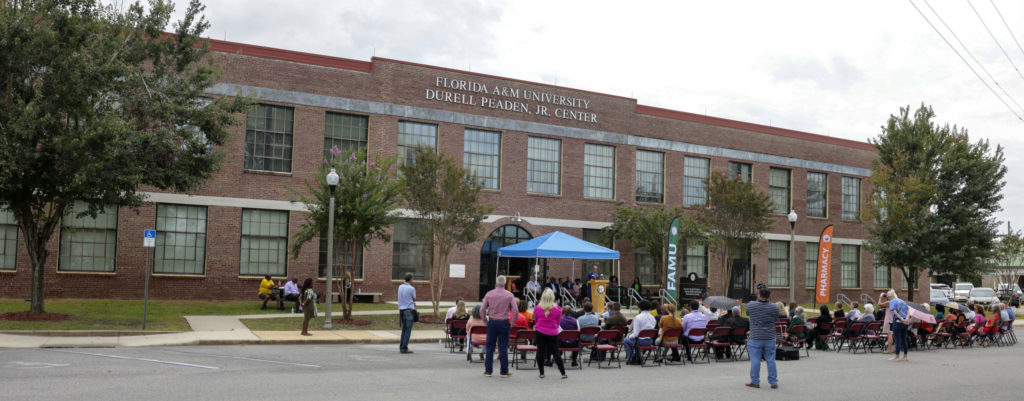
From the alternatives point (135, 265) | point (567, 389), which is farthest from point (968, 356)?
point (135, 265)

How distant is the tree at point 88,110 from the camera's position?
1905 centimetres

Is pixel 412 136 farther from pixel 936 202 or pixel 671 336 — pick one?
pixel 936 202

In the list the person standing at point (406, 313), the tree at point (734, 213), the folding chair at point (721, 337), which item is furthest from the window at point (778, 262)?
the person standing at point (406, 313)

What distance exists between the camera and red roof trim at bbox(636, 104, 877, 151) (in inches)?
1543

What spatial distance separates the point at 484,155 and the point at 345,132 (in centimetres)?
615

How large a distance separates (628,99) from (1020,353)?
817 inches

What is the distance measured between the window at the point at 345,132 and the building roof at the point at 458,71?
6.42ft

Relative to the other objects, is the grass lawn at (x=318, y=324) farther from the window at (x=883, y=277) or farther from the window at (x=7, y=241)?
the window at (x=883, y=277)

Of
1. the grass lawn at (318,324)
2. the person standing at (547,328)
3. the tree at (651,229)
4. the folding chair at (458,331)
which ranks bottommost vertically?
the grass lawn at (318,324)

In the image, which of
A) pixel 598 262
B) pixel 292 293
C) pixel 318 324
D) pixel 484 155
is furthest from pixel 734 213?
pixel 318 324

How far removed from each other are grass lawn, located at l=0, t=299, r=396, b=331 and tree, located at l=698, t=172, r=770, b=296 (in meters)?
14.5

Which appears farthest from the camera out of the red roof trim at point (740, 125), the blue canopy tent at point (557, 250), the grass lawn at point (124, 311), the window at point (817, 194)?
the window at point (817, 194)

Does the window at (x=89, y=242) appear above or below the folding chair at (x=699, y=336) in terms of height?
above

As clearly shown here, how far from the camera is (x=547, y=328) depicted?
13.5m
